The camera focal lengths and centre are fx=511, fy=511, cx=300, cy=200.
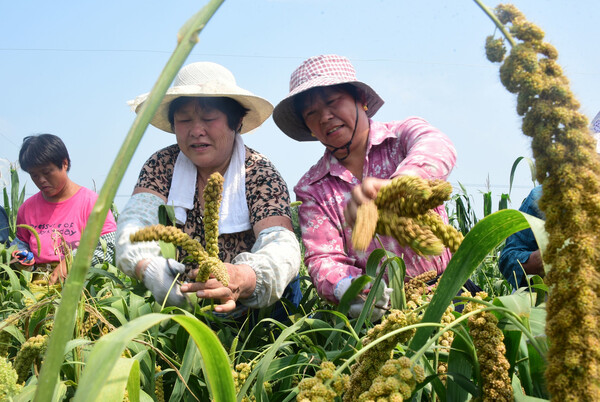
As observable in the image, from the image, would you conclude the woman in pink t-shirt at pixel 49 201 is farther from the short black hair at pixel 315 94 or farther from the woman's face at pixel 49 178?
the short black hair at pixel 315 94

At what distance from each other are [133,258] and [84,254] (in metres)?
1.59

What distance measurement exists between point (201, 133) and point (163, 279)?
689 millimetres

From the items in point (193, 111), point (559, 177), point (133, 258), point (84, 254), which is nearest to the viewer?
point (84, 254)

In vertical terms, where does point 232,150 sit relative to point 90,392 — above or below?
above

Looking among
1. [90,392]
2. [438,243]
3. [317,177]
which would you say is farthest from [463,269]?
A: [317,177]

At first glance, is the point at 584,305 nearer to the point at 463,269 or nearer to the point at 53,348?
the point at 463,269

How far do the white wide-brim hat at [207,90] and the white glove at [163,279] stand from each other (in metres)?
0.67

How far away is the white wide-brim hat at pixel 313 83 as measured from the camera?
224 cm

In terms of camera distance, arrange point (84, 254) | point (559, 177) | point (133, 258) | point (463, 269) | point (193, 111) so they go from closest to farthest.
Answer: point (84, 254) < point (559, 177) < point (463, 269) < point (133, 258) < point (193, 111)

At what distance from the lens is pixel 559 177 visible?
539 mm

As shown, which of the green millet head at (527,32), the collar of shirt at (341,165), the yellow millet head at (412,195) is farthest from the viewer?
the collar of shirt at (341,165)

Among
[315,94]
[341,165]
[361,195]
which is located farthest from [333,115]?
[361,195]

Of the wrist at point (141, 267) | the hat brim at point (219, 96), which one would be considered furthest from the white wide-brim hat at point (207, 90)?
the wrist at point (141, 267)

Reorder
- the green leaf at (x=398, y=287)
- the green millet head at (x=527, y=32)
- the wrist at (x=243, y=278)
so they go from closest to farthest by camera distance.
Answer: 1. the green millet head at (x=527, y=32)
2. the green leaf at (x=398, y=287)
3. the wrist at (x=243, y=278)
